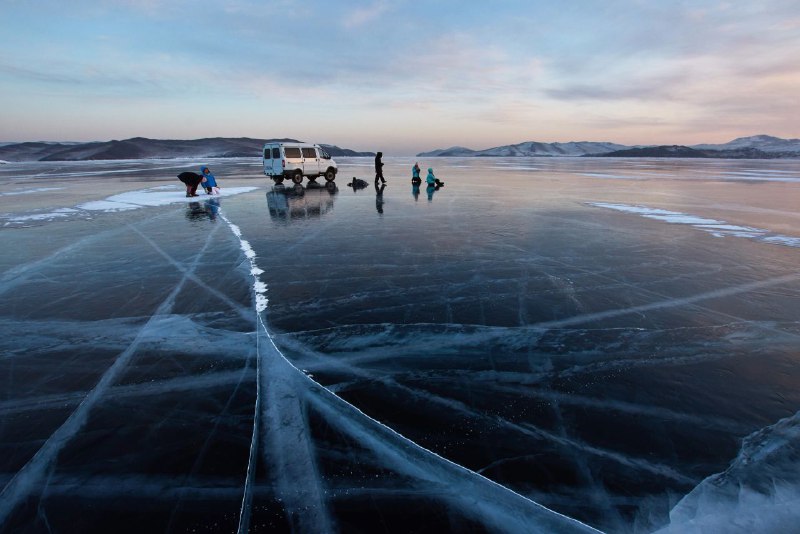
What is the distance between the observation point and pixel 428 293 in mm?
6238

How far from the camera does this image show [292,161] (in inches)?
904

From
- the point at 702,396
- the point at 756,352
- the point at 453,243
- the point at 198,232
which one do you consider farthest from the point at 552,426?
the point at 198,232

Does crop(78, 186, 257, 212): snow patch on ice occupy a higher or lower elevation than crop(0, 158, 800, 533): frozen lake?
higher

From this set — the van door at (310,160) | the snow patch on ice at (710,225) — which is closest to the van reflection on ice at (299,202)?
the van door at (310,160)

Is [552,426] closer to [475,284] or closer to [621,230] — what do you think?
[475,284]

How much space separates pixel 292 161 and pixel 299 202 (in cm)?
741

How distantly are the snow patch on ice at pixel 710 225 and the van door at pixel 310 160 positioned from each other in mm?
15537

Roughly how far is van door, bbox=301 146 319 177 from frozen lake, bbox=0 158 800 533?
16160 mm

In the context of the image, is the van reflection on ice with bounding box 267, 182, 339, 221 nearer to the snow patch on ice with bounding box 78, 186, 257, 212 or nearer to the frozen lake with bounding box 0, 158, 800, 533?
the snow patch on ice with bounding box 78, 186, 257, 212

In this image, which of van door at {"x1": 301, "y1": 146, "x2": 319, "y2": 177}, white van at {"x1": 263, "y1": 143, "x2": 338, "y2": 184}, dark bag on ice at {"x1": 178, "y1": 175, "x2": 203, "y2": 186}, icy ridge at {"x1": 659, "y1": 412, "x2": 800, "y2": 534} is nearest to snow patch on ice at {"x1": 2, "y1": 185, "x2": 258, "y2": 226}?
dark bag on ice at {"x1": 178, "y1": 175, "x2": 203, "y2": 186}

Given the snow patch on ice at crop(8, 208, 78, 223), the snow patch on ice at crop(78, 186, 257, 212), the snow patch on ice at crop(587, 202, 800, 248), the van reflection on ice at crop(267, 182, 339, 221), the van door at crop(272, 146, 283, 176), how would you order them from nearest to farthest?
the snow patch on ice at crop(587, 202, 800, 248)
the snow patch on ice at crop(8, 208, 78, 223)
the van reflection on ice at crop(267, 182, 339, 221)
the snow patch on ice at crop(78, 186, 257, 212)
the van door at crop(272, 146, 283, 176)

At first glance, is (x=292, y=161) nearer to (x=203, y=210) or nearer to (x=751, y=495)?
(x=203, y=210)

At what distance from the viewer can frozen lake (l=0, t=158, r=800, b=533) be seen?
2600 mm

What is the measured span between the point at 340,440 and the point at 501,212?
11.8 m
